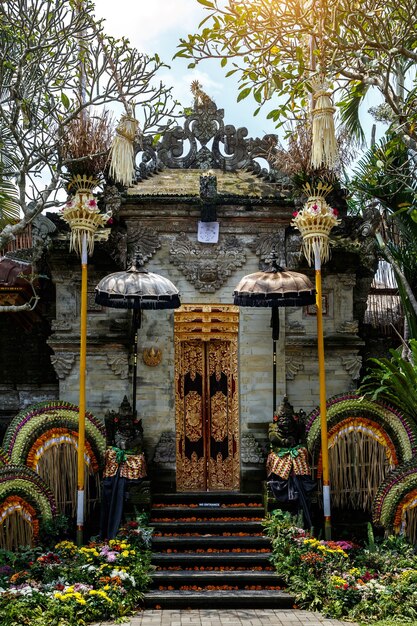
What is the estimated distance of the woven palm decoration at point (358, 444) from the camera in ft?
35.0

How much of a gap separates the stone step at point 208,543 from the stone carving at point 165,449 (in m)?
1.64

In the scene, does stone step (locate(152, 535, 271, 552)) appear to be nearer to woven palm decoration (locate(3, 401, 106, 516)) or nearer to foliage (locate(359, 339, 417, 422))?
woven palm decoration (locate(3, 401, 106, 516))

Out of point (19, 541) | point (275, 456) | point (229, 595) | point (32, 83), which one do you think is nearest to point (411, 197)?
point (275, 456)

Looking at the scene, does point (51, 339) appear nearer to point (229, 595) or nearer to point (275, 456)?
point (275, 456)

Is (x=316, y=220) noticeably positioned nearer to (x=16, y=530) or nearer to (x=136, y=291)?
(x=136, y=291)

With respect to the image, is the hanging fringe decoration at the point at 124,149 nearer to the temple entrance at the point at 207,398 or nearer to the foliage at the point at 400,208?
the temple entrance at the point at 207,398

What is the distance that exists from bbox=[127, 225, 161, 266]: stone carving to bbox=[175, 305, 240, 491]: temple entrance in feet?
3.40

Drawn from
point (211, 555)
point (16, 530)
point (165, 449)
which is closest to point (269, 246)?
point (165, 449)

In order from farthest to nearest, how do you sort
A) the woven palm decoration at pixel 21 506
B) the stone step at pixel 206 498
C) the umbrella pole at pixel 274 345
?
the umbrella pole at pixel 274 345, the stone step at pixel 206 498, the woven palm decoration at pixel 21 506

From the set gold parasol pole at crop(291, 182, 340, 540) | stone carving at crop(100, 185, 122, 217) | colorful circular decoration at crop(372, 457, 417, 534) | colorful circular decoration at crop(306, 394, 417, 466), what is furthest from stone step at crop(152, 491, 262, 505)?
stone carving at crop(100, 185, 122, 217)

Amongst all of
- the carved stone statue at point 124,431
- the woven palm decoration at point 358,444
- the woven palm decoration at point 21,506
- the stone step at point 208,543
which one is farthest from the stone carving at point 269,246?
the woven palm decoration at point 21,506

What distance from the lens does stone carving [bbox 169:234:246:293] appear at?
11.8 metres

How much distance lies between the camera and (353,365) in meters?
12.0

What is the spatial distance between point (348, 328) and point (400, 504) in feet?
10.1
